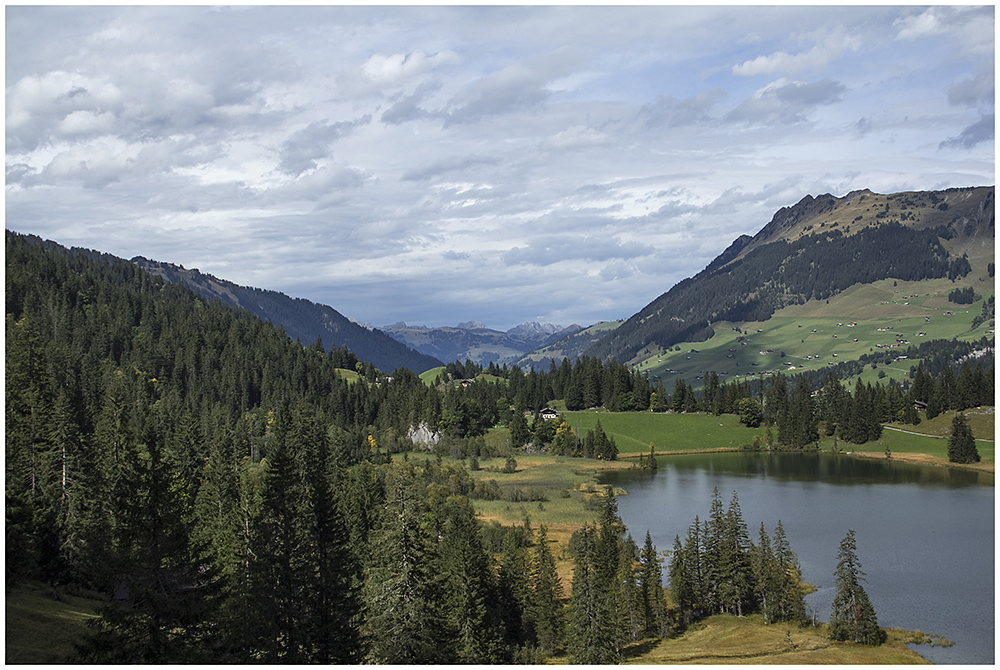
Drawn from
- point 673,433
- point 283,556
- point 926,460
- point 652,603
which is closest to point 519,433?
point 673,433

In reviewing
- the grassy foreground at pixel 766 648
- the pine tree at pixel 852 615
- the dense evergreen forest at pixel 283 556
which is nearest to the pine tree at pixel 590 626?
the dense evergreen forest at pixel 283 556

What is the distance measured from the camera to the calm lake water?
61.1m

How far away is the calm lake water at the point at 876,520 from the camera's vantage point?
61062 mm

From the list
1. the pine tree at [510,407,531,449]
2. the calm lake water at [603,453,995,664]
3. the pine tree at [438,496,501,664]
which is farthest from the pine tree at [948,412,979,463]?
the pine tree at [438,496,501,664]

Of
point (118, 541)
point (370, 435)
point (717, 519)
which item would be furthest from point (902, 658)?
point (370, 435)

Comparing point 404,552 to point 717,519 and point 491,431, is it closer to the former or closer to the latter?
point 717,519

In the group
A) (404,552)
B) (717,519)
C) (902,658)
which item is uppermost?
(404,552)

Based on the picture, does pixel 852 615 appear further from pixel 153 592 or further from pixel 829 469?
pixel 829 469

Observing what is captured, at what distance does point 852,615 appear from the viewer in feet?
181

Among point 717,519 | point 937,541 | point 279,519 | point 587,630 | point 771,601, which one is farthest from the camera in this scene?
point 937,541

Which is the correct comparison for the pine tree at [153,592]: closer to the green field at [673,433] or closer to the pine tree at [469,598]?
the pine tree at [469,598]

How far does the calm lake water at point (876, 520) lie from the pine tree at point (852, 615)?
3.46 metres

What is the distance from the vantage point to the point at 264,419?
556 ft

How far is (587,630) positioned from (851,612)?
2158 cm
